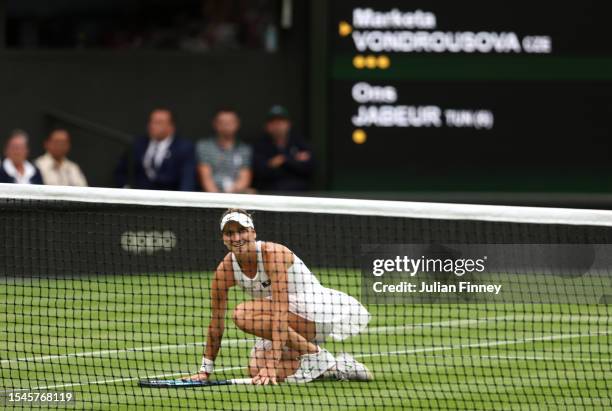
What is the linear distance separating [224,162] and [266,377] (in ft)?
21.6

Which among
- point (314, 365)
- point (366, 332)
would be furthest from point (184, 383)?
point (366, 332)

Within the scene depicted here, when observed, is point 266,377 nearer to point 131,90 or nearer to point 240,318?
point 240,318

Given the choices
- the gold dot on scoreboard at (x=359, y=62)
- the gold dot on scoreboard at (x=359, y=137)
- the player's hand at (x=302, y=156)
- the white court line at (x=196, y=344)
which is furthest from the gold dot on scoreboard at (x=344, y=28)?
the white court line at (x=196, y=344)

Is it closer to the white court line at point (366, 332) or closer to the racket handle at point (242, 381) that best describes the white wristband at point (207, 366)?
the racket handle at point (242, 381)

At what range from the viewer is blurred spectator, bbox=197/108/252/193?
50.2 ft

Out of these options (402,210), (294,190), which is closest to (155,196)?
(402,210)

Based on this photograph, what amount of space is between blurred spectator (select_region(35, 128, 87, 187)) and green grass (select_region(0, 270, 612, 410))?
2615 millimetres

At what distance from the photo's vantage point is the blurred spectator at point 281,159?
15.4 m

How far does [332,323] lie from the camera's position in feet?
30.9

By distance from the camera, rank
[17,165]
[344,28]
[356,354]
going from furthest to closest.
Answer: [344,28] → [17,165] → [356,354]

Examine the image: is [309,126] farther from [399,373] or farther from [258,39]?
[399,373]

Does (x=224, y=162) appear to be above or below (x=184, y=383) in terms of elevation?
above

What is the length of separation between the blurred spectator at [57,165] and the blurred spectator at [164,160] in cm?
65

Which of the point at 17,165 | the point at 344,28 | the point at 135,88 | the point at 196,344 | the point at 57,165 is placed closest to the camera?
the point at 196,344
